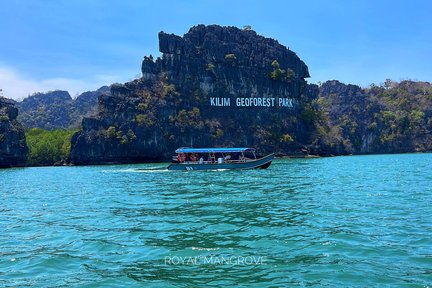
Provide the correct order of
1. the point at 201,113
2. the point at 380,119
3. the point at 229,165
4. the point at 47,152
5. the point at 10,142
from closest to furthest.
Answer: the point at 229,165, the point at 10,142, the point at 47,152, the point at 201,113, the point at 380,119

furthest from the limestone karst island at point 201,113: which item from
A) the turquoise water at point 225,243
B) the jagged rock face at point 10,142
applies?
the turquoise water at point 225,243

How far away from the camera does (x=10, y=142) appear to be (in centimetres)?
8556

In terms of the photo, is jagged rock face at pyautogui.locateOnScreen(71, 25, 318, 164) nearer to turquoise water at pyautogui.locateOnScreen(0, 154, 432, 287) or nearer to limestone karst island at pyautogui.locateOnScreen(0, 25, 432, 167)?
limestone karst island at pyautogui.locateOnScreen(0, 25, 432, 167)

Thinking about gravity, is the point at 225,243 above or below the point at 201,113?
below

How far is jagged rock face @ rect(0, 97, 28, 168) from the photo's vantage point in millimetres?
85000

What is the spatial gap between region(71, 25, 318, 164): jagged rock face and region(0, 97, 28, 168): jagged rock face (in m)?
10.9

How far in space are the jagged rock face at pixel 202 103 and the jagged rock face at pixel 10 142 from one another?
1092 cm

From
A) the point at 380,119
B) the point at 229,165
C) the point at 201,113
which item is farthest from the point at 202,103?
the point at 380,119

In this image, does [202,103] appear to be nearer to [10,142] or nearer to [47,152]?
[47,152]

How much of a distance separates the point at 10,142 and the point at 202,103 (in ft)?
154

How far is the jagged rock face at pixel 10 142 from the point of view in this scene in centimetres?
8500

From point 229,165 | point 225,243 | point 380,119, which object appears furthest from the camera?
point 380,119

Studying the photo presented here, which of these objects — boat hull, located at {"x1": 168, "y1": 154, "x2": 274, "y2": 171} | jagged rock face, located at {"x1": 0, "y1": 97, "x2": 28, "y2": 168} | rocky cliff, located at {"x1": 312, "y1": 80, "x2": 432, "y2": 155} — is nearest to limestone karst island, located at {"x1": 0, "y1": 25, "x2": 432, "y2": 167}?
jagged rock face, located at {"x1": 0, "y1": 97, "x2": 28, "y2": 168}

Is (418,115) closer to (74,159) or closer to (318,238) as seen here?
(74,159)
